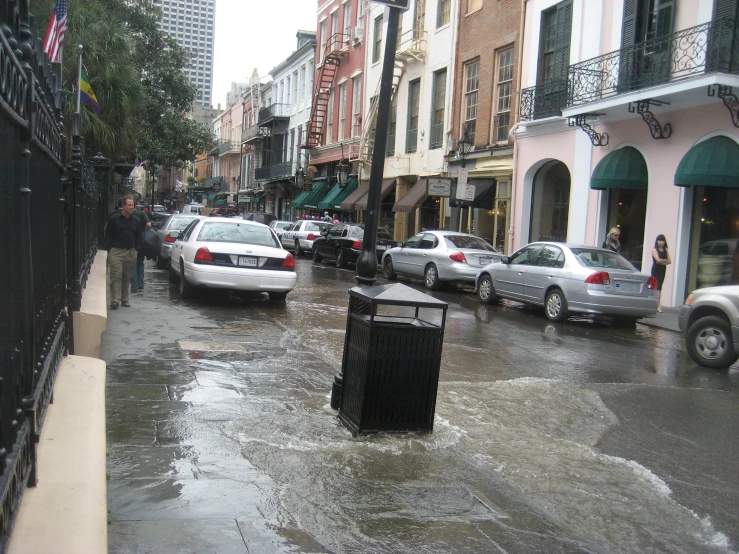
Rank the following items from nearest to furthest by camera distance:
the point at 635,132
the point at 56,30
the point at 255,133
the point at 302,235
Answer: the point at 56,30, the point at 635,132, the point at 302,235, the point at 255,133

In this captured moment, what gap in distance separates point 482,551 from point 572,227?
1808 centimetres

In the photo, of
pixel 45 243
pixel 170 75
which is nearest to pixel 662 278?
pixel 45 243

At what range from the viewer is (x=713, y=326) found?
9.91 meters

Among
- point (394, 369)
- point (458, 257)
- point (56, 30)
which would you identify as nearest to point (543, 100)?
point (458, 257)

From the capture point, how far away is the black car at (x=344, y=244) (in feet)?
80.1

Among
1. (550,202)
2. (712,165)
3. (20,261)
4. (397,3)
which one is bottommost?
(20,261)

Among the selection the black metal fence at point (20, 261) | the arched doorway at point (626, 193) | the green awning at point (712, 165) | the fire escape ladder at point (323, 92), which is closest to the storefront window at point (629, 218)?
the arched doorway at point (626, 193)

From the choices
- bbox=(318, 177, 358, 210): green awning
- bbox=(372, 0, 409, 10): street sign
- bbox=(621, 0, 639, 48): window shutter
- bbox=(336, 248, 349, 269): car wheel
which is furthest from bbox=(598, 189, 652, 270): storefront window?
bbox=(318, 177, 358, 210): green awning

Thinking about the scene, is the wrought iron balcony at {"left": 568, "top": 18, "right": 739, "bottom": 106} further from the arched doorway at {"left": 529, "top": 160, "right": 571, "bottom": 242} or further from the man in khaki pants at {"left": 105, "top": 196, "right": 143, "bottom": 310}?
the man in khaki pants at {"left": 105, "top": 196, "right": 143, "bottom": 310}

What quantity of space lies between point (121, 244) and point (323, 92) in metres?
32.8

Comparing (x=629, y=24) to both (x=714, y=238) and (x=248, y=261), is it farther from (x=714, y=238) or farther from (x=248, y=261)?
(x=248, y=261)

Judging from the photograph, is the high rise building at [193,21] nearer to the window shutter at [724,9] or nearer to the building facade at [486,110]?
the building facade at [486,110]

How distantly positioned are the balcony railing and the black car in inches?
913

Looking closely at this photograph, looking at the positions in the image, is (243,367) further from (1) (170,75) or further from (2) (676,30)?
(1) (170,75)
